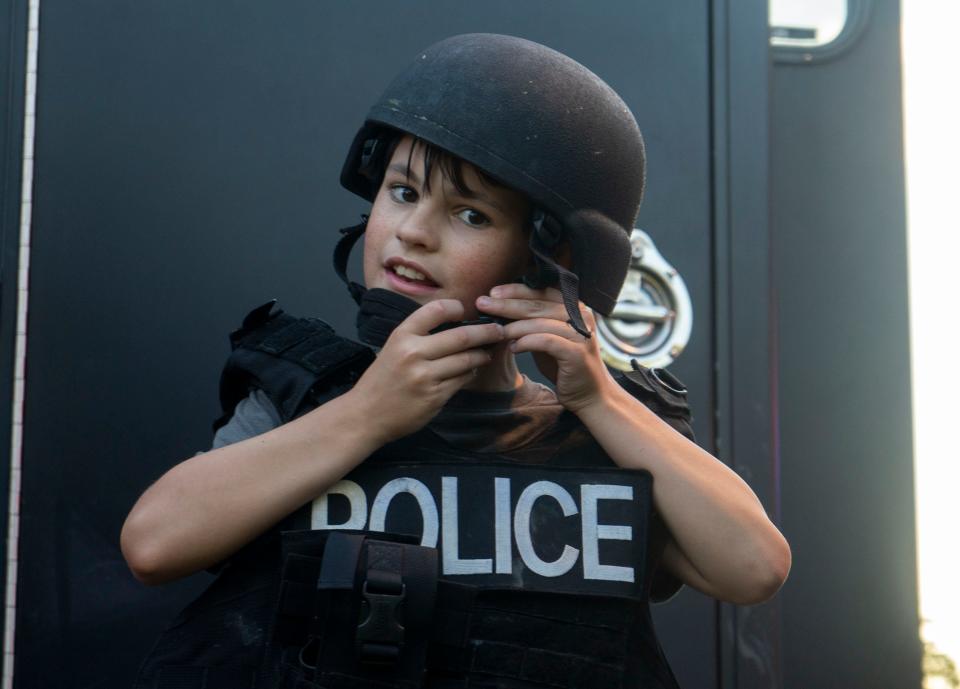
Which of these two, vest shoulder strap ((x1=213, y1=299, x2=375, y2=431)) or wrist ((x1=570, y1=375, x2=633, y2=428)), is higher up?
vest shoulder strap ((x1=213, y1=299, x2=375, y2=431))

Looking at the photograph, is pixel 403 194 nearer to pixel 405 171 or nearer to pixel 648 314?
pixel 405 171

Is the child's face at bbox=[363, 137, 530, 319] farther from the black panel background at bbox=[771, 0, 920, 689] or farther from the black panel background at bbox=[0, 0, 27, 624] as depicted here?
the black panel background at bbox=[771, 0, 920, 689]

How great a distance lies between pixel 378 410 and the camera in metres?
1.24

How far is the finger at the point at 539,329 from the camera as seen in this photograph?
4.28 ft

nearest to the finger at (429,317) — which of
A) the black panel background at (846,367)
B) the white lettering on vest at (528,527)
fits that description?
the white lettering on vest at (528,527)

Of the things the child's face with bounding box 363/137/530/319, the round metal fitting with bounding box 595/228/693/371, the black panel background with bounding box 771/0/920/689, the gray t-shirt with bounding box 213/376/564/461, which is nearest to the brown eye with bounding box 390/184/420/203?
the child's face with bounding box 363/137/530/319

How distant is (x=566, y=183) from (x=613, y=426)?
28 cm

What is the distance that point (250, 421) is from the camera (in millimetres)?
1334

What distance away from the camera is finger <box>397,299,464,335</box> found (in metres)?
1.25

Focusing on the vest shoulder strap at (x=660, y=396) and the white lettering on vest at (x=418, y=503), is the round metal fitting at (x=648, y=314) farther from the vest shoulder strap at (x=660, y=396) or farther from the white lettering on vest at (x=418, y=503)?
the white lettering on vest at (x=418, y=503)

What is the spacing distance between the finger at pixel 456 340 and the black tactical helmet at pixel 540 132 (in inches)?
4.0

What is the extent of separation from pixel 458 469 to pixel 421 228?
0.27 meters

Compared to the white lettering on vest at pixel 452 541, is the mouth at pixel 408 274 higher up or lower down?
higher up

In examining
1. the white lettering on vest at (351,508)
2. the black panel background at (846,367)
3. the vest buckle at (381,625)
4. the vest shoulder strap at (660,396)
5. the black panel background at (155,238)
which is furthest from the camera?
the black panel background at (846,367)
